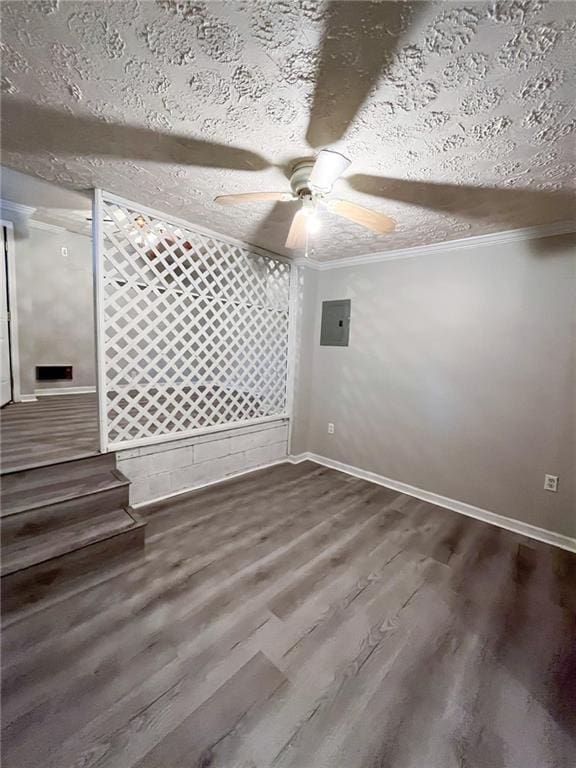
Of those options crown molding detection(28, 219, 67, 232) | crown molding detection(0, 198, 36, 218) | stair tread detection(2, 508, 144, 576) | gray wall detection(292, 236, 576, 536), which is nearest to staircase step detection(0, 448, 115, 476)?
stair tread detection(2, 508, 144, 576)

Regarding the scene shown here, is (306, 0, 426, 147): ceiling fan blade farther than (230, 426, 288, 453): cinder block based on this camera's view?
No

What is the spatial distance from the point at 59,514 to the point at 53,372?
9.44 ft

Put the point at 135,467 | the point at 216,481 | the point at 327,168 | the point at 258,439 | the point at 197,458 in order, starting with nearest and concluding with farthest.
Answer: the point at 327,168 < the point at 135,467 < the point at 197,458 < the point at 216,481 < the point at 258,439

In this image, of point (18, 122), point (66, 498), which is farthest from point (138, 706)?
point (18, 122)

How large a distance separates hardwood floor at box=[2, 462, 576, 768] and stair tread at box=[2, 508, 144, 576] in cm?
22

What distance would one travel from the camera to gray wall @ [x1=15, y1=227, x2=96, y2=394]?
3.61 m

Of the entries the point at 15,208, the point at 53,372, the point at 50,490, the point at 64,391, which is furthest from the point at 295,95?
the point at 64,391

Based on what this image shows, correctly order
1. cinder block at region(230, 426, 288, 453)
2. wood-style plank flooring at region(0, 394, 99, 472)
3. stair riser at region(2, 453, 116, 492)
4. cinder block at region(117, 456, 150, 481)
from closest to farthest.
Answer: stair riser at region(2, 453, 116, 492) < wood-style plank flooring at region(0, 394, 99, 472) < cinder block at region(117, 456, 150, 481) < cinder block at region(230, 426, 288, 453)

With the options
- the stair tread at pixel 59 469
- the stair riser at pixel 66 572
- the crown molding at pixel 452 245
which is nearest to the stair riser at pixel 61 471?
the stair tread at pixel 59 469

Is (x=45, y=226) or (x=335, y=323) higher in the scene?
(x=45, y=226)

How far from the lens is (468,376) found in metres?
2.56

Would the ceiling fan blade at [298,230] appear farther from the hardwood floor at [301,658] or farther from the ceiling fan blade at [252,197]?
the hardwood floor at [301,658]

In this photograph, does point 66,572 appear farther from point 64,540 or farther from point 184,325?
point 184,325

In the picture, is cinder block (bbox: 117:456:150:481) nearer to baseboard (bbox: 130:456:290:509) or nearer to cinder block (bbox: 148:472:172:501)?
cinder block (bbox: 148:472:172:501)
